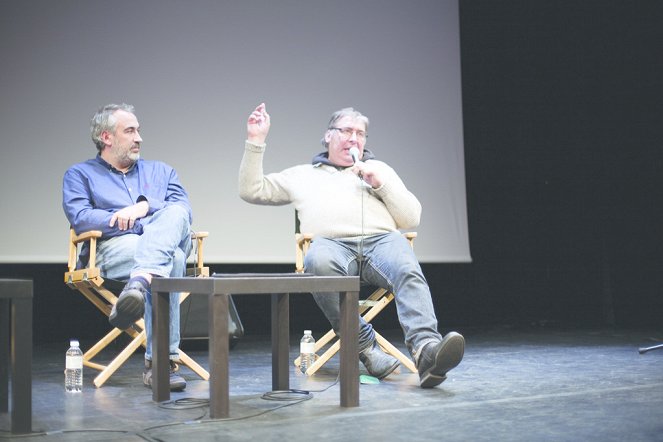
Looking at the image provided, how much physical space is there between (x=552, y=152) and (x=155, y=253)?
364cm

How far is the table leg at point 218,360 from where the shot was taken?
224 centimetres

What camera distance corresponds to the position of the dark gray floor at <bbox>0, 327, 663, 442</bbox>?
80.0 inches

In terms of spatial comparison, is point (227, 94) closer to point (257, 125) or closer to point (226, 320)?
point (257, 125)

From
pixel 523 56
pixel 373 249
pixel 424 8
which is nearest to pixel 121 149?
pixel 373 249

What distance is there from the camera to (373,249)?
10.7 ft

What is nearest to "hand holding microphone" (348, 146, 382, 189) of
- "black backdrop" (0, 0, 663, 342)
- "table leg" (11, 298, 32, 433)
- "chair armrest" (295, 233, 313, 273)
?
"chair armrest" (295, 233, 313, 273)

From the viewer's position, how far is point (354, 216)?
3.35m

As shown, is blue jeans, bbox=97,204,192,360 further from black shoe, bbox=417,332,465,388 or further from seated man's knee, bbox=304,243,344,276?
black shoe, bbox=417,332,465,388

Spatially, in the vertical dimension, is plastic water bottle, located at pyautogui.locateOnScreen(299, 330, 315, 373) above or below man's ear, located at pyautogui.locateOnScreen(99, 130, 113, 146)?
below

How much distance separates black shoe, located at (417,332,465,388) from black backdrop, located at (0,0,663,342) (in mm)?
2535

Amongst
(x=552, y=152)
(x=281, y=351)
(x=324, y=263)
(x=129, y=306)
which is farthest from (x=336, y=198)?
(x=552, y=152)

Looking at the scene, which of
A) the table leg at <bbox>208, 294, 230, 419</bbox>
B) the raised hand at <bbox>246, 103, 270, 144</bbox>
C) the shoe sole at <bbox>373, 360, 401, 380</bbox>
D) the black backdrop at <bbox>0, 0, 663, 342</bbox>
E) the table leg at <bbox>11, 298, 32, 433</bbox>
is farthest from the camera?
the black backdrop at <bbox>0, 0, 663, 342</bbox>

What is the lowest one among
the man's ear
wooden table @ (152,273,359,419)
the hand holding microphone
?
wooden table @ (152,273,359,419)

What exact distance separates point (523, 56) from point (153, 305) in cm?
377
